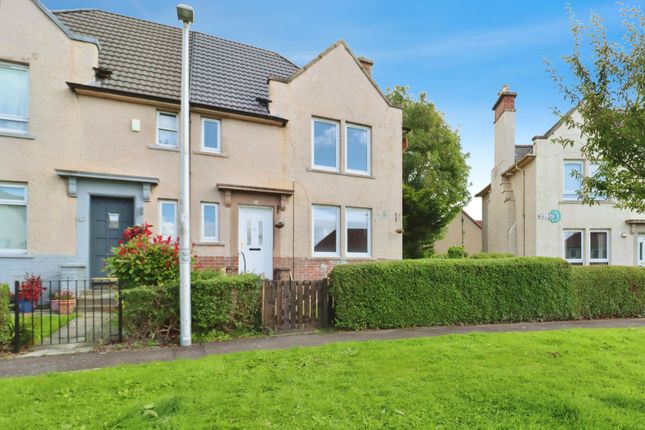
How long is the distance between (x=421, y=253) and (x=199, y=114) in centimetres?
1659

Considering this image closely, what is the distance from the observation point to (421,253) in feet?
74.7

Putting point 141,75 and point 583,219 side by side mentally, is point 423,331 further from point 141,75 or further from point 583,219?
point 583,219

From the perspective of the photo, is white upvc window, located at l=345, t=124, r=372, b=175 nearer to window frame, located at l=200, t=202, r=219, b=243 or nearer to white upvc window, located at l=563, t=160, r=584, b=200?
window frame, located at l=200, t=202, r=219, b=243

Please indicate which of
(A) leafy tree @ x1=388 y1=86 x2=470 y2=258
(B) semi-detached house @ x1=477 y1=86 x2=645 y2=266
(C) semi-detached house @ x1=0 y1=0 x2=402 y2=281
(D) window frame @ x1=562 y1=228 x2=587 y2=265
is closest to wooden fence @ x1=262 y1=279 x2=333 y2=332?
(C) semi-detached house @ x1=0 y1=0 x2=402 y2=281

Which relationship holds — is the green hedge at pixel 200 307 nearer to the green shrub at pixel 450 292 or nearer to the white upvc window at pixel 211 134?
the green shrub at pixel 450 292

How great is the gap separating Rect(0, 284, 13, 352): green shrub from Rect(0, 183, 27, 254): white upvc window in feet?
13.8

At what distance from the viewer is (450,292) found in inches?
316

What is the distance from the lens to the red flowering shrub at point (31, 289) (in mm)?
7574

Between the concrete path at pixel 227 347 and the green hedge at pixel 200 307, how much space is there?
1.55 feet

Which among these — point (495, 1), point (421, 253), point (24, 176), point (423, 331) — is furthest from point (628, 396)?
point (421, 253)

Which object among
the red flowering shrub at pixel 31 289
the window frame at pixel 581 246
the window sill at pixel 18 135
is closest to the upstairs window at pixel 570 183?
the window frame at pixel 581 246

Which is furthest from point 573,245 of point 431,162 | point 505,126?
point 431,162

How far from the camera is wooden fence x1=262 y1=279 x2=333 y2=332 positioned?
280 inches

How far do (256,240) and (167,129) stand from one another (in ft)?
14.2
